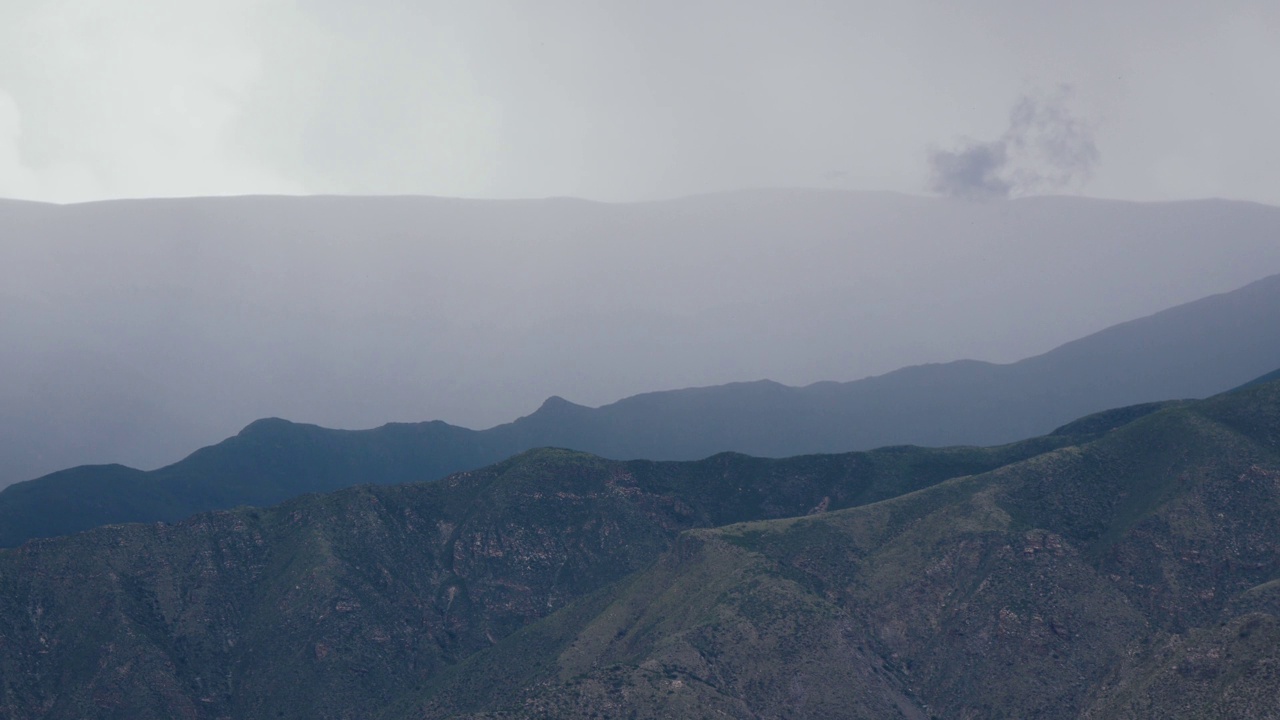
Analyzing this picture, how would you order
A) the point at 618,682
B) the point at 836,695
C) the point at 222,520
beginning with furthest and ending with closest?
the point at 222,520, the point at 836,695, the point at 618,682

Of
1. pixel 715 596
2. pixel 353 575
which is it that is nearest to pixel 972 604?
pixel 715 596

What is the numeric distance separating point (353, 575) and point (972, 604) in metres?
84.9

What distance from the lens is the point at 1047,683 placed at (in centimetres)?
9731

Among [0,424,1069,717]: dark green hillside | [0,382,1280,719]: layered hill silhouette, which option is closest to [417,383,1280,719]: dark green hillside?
[0,382,1280,719]: layered hill silhouette

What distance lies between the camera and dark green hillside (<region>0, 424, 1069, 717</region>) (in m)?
122

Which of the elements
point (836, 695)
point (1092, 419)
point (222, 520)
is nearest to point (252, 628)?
point (222, 520)

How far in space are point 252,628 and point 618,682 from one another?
2605 inches

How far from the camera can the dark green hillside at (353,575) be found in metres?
122

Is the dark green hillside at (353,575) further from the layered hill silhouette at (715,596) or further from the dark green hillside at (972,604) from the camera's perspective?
the dark green hillside at (972,604)

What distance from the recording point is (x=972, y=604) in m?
110

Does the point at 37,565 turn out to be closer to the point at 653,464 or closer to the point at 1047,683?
the point at 653,464

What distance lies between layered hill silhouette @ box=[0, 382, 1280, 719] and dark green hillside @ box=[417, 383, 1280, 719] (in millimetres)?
318

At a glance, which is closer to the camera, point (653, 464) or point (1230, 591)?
point (1230, 591)

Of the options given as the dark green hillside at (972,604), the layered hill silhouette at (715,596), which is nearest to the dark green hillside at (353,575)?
the layered hill silhouette at (715,596)
